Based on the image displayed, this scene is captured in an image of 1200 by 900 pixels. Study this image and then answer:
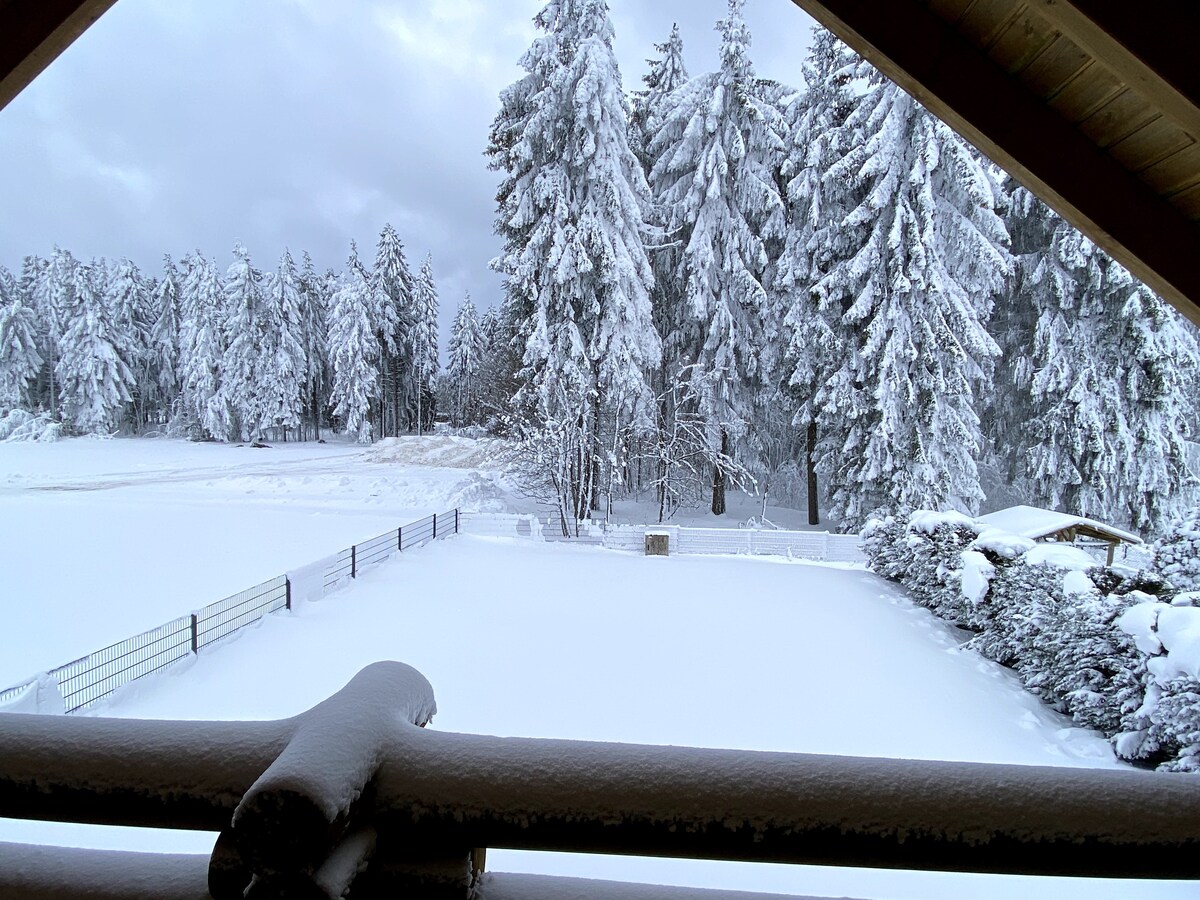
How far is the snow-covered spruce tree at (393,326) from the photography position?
109ft

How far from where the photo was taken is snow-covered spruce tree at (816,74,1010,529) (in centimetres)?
1230

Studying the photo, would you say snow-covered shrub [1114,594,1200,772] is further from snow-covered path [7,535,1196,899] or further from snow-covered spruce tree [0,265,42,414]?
snow-covered spruce tree [0,265,42,414]

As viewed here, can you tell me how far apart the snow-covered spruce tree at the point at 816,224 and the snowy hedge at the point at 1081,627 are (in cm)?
658

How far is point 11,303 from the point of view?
31156mm

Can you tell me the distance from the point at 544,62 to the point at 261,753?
50.5ft

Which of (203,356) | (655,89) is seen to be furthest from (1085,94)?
(203,356)

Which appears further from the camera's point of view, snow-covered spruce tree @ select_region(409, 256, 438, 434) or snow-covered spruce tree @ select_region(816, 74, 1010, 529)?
snow-covered spruce tree @ select_region(409, 256, 438, 434)

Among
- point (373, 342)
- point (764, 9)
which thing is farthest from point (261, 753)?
point (373, 342)

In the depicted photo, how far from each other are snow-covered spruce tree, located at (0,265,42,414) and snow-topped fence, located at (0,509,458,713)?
33.8 meters

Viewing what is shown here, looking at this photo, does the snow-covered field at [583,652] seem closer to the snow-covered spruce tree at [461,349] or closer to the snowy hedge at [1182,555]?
the snowy hedge at [1182,555]

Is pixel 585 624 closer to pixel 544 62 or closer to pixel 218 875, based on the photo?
pixel 218 875

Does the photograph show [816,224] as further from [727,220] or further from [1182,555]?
[1182,555]

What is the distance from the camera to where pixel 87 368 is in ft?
95.9

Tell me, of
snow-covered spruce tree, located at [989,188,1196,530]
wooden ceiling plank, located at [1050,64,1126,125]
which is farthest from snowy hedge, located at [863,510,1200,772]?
snow-covered spruce tree, located at [989,188,1196,530]
